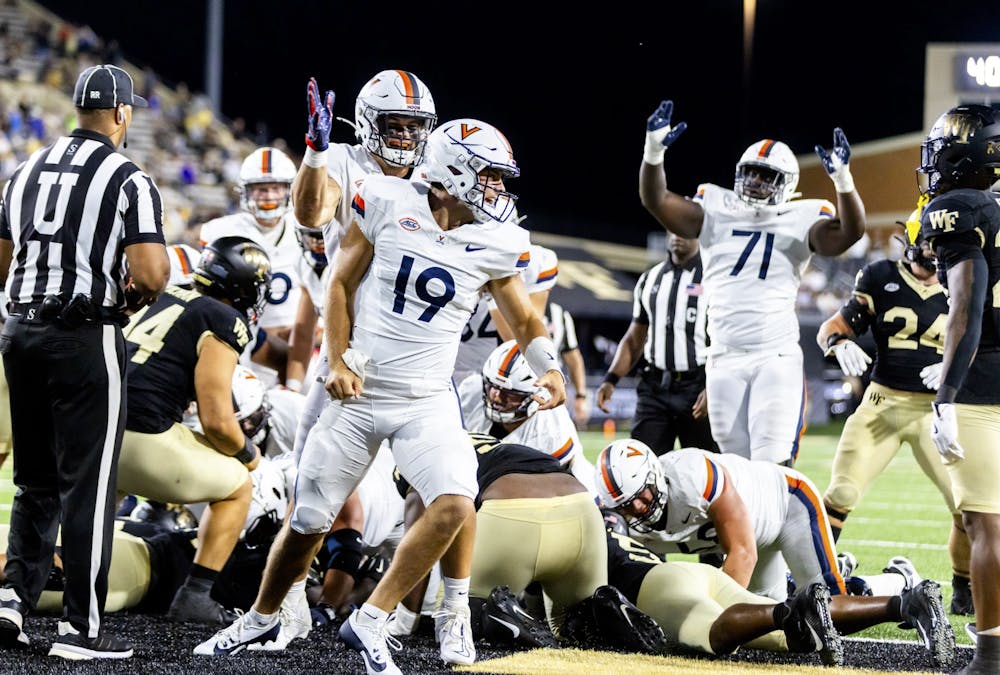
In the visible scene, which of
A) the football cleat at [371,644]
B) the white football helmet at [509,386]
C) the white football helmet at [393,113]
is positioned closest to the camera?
the football cleat at [371,644]

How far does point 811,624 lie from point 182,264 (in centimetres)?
349

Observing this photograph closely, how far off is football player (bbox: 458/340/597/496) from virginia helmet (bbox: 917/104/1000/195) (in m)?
1.79

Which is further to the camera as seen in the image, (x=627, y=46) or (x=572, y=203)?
(x=572, y=203)

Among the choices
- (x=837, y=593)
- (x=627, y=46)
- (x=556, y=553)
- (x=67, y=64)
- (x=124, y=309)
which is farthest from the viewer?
(x=627, y=46)

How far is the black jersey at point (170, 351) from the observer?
464 centimetres

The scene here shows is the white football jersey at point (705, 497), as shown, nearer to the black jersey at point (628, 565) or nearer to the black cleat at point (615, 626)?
the black jersey at point (628, 565)

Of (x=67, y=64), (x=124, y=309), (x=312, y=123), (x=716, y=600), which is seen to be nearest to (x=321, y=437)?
(x=124, y=309)

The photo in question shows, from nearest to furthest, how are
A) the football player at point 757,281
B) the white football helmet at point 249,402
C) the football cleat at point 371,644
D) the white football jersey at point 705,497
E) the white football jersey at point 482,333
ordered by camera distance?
the football cleat at point 371,644 < the white football jersey at point 705,497 < the white football helmet at point 249,402 < the football player at point 757,281 < the white football jersey at point 482,333

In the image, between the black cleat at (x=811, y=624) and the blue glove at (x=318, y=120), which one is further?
the blue glove at (x=318, y=120)

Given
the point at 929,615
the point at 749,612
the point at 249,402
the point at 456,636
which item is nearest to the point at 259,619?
the point at 456,636

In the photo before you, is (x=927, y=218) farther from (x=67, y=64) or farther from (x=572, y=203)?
(x=572, y=203)

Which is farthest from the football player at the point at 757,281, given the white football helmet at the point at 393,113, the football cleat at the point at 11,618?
the football cleat at the point at 11,618

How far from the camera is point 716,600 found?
432 cm

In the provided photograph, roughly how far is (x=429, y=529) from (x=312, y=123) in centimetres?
144
